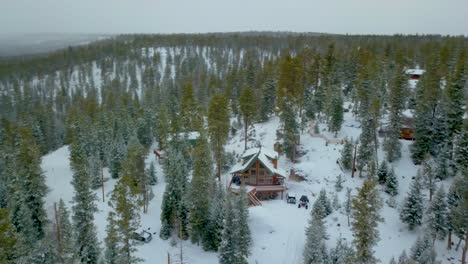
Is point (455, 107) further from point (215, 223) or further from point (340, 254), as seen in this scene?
point (215, 223)

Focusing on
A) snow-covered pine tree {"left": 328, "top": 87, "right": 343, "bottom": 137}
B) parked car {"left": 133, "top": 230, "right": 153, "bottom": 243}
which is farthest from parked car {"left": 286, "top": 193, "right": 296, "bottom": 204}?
parked car {"left": 133, "top": 230, "right": 153, "bottom": 243}

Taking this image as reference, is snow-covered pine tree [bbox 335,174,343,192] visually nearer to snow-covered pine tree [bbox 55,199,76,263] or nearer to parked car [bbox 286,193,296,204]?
parked car [bbox 286,193,296,204]

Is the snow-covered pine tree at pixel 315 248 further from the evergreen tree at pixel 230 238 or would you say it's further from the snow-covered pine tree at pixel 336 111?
the snow-covered pine tree at pixel 336 111

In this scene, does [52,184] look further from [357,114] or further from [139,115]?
[357,114]

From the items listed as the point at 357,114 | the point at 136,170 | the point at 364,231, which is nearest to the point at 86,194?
the point at 136,170

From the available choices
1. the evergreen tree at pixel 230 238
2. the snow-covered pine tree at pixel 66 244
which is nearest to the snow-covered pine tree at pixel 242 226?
the evergreen tree at pixel 230 238
